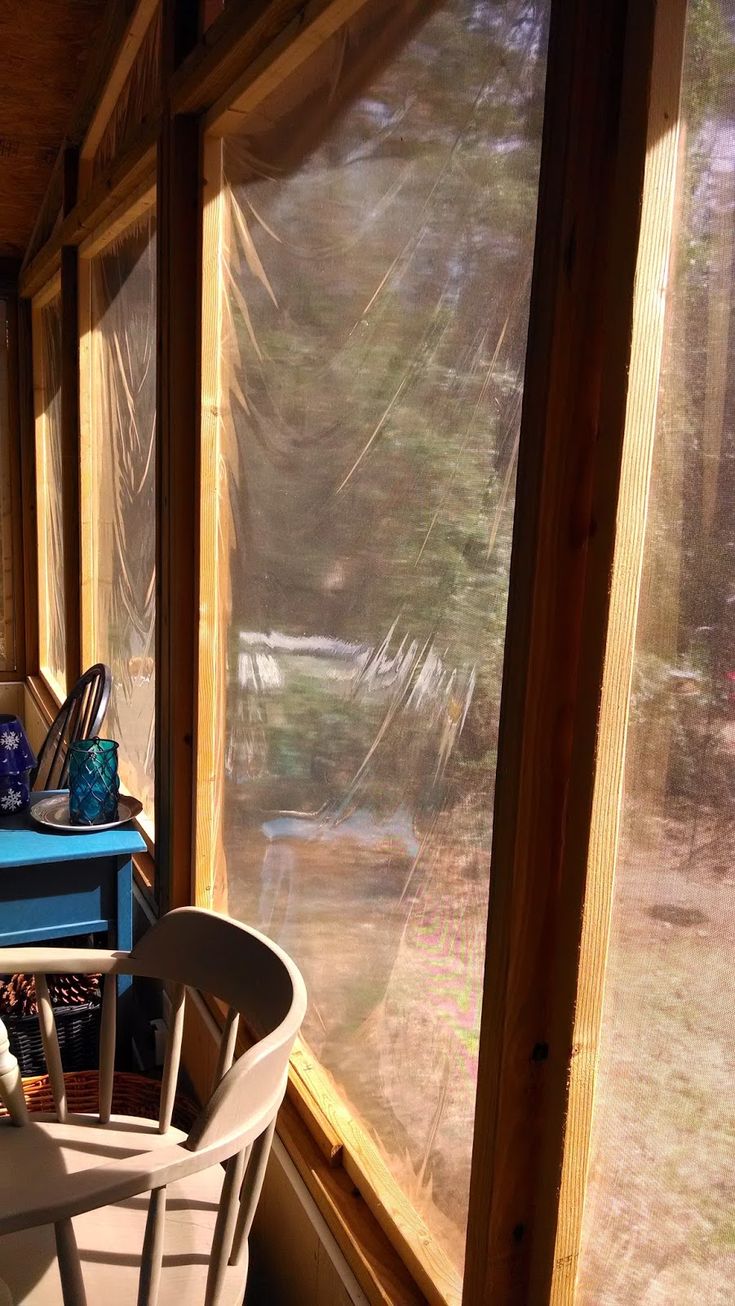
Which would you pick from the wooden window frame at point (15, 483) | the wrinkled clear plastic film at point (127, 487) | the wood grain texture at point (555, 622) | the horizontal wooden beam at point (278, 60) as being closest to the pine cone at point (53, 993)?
the wrinkled clear plastic film at point (127, 487)

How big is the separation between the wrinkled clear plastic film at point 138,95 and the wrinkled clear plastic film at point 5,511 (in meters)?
2.55

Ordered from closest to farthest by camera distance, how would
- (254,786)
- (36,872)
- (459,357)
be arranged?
(459,357) → (254,786) → (36,872)

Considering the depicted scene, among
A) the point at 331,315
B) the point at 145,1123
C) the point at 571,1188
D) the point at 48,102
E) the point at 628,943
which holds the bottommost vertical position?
the point at 145,1123

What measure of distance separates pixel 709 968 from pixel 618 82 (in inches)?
28.1

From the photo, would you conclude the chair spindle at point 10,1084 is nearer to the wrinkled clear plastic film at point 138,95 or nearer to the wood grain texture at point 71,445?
the wrinkled clear plastic film at point 138,95

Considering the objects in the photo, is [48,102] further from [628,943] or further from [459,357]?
[628,943]

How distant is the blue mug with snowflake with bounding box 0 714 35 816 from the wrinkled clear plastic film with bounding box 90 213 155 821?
0.41m

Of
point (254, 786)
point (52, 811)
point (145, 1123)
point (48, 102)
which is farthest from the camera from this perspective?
point (48, 102)

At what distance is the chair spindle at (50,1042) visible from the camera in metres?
1.32

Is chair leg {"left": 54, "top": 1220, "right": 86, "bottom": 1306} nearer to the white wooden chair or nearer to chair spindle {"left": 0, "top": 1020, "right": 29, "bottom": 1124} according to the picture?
the white wooden chair

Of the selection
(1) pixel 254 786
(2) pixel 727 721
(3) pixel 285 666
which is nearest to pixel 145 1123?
(1) pixel 254 786

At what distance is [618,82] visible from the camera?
2.61ft

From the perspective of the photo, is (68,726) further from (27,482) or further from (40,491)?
(27,482)

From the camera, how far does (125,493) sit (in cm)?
288
